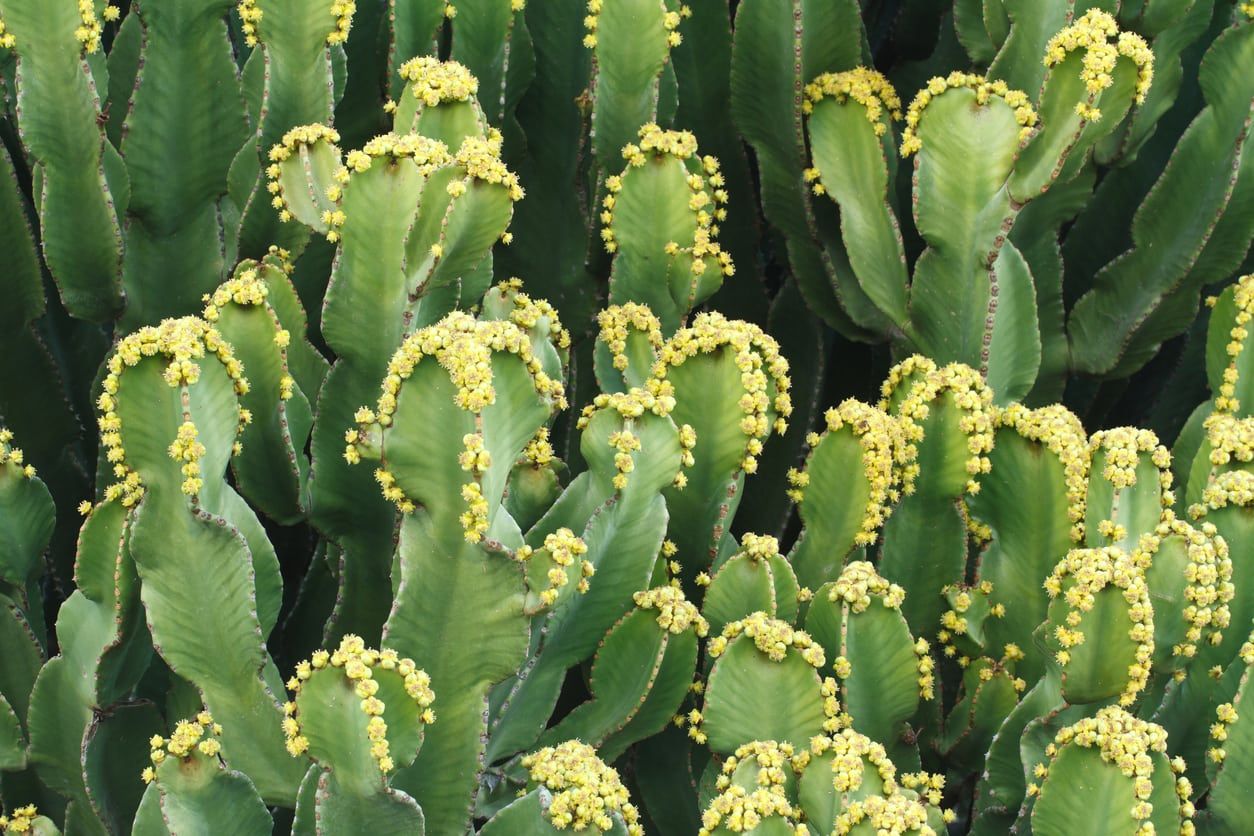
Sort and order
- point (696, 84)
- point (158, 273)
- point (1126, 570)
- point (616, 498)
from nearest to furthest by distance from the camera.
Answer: point (1126, 570), point (616, 498), point (158, 273), point (696, 84)

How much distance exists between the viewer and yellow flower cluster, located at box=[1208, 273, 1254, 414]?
3.04m

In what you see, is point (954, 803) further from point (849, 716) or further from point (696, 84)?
point (696, 84)

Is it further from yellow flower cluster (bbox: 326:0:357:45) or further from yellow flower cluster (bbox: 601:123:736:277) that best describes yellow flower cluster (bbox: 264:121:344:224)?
yellow flower cluster (bbox: 601:123:736:277)

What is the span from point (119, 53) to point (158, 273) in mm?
501

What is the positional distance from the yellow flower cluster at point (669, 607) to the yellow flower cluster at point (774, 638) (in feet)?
0.23

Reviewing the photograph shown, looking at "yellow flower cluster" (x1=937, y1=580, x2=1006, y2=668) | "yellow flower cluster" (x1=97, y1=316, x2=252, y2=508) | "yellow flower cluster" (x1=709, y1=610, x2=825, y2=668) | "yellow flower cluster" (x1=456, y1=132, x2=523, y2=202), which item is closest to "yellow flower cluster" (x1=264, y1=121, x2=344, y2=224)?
"yellow flower cluster" (x1=456, y1=132, x2=523, y2=202)

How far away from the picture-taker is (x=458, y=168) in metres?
2.58

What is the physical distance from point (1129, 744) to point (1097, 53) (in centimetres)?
130

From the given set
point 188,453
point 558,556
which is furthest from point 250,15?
point 558,556

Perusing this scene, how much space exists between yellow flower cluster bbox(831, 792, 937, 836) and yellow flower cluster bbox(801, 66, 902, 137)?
1.53 meters

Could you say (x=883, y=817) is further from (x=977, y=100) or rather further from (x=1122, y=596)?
(x=977, y=100)

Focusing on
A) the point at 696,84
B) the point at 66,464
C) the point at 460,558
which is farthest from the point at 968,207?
the point at 66,464

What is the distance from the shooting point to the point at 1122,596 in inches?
92.2

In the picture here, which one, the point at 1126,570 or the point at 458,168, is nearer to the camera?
the point at 1126,570
